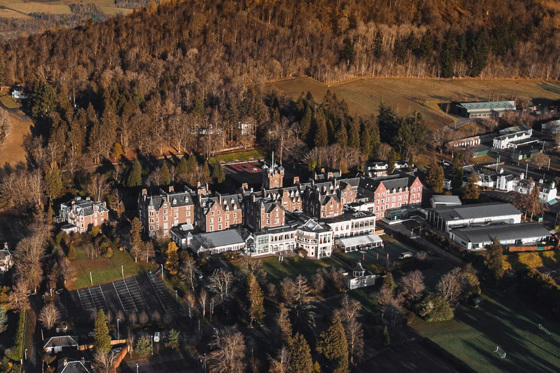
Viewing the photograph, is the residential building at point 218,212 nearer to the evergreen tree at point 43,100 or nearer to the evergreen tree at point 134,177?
the evergreen tree at point 134,177

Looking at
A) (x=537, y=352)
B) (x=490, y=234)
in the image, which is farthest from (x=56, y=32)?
(x=537, y=352)

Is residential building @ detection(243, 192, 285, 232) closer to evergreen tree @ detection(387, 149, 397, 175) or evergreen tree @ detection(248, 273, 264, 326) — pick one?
evergreen tree @ detection(248, 273, 264, 326)

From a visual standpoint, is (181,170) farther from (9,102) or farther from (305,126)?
(9,102)

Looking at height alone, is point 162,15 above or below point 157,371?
above

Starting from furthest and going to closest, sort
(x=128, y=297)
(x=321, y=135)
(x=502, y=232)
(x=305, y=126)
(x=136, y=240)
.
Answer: (x=305, y=126) < (x=321, y=135) < (x=502, y=232) < (x=136, y=240) < (x=128, y=297)

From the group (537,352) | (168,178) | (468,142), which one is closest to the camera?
(537,352)

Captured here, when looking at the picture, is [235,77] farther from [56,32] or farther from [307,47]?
[56,32]

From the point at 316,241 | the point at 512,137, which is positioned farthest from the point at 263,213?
the point at 512,137
